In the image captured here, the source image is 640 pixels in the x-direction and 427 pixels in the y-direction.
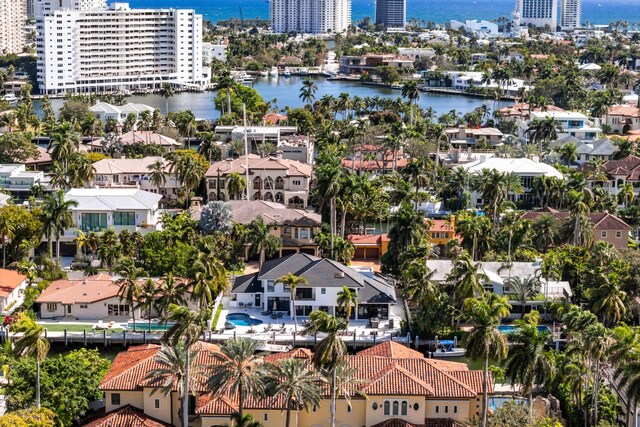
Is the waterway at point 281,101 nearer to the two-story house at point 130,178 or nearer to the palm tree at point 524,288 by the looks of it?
the two-story house at point 130,178

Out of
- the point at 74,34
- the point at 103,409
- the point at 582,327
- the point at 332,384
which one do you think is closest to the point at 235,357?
the point at 332,384

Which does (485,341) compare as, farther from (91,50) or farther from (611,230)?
(91,50)

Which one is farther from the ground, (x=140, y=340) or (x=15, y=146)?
(x=15, y=146)

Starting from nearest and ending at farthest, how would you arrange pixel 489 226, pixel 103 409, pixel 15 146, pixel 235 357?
1. pixel 235 357
2. pixel 103 409
3. pixel 489 226
4. pixel 15 146

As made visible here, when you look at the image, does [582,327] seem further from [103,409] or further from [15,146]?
[15,146]

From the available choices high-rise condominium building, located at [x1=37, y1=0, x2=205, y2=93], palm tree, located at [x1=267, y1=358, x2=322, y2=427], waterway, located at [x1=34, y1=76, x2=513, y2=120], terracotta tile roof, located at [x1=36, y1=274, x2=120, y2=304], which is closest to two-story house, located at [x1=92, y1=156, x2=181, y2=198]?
terracotta tile roof, located at [x1=36, y1=274, x2=120, y2=304]

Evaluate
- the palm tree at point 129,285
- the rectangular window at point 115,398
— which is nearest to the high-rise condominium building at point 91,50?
the palm tree at point 129,285
